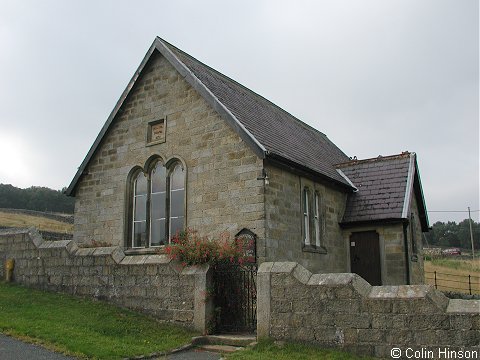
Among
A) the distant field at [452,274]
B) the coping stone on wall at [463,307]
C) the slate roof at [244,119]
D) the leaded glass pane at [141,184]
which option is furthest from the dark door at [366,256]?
Answer: the distant field at [452,274]

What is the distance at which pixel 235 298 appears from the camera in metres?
11.0

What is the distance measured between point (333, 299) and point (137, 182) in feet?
32.4

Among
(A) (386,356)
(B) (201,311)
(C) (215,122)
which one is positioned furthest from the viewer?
(C) (215,122)

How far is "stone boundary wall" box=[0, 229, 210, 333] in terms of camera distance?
10.9m

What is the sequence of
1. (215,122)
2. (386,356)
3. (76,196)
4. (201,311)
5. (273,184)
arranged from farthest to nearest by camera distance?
(76,196), (215,122), (273,184), (201,311), (386,356)

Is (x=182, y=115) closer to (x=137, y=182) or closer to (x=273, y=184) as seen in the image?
(x=137, y=182)

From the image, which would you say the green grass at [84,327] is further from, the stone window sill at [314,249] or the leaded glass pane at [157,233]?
the stone window sill at [314,249]

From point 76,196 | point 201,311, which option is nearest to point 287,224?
point 201,311

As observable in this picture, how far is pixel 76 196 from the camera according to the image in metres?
18.2

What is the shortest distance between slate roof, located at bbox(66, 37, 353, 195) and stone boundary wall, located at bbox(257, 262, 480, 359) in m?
4.81

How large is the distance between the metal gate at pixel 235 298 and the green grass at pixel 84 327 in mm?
910

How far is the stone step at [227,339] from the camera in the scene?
9.71 metres

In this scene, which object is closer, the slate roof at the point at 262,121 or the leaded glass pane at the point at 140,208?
the slate roof at the point at 262,121

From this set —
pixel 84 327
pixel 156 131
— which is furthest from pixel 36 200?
pixel 84 327
